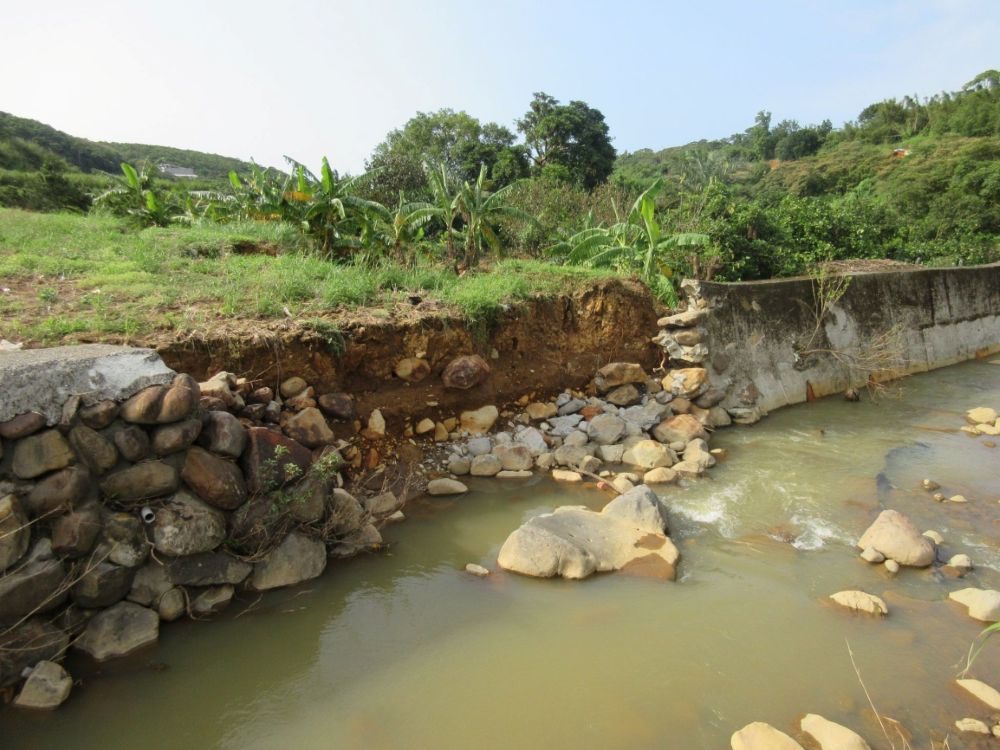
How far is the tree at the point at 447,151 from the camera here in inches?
969

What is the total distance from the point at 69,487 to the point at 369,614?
2.31m

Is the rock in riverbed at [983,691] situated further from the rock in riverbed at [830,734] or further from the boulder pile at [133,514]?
the boulder pile at [133,514]

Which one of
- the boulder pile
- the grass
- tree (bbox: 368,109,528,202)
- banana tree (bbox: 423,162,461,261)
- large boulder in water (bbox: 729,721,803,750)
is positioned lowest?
large boulder in water (bbox: 729,721,803,750)

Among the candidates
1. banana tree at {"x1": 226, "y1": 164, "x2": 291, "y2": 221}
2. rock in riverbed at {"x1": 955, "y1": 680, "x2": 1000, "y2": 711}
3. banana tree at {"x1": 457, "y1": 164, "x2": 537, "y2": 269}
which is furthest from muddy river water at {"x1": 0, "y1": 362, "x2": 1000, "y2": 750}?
banana tree at {"x1": 226, "y1": 164, "x2": 291, "y2": 221}

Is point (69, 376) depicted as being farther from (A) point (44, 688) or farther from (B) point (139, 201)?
(B) point (139, 201)

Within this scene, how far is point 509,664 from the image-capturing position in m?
4.23

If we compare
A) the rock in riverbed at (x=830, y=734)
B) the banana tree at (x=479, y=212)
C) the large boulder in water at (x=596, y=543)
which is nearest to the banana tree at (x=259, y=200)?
the banana tree at (x=479, y=212)

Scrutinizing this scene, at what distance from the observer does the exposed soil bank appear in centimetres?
654

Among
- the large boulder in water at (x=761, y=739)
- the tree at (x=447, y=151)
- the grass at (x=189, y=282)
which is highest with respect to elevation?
the tree at (x=447, y=151)

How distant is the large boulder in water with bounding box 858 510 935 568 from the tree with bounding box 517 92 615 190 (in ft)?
82.2

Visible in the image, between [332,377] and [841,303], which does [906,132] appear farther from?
[332,377]

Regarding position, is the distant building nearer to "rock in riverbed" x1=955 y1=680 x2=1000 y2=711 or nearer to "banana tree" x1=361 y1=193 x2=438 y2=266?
"banana tree" x1=361 y1=193 x2=438 y2=266

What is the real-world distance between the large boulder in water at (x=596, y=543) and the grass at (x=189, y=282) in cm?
349

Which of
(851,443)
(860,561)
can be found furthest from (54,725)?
(851,443)
